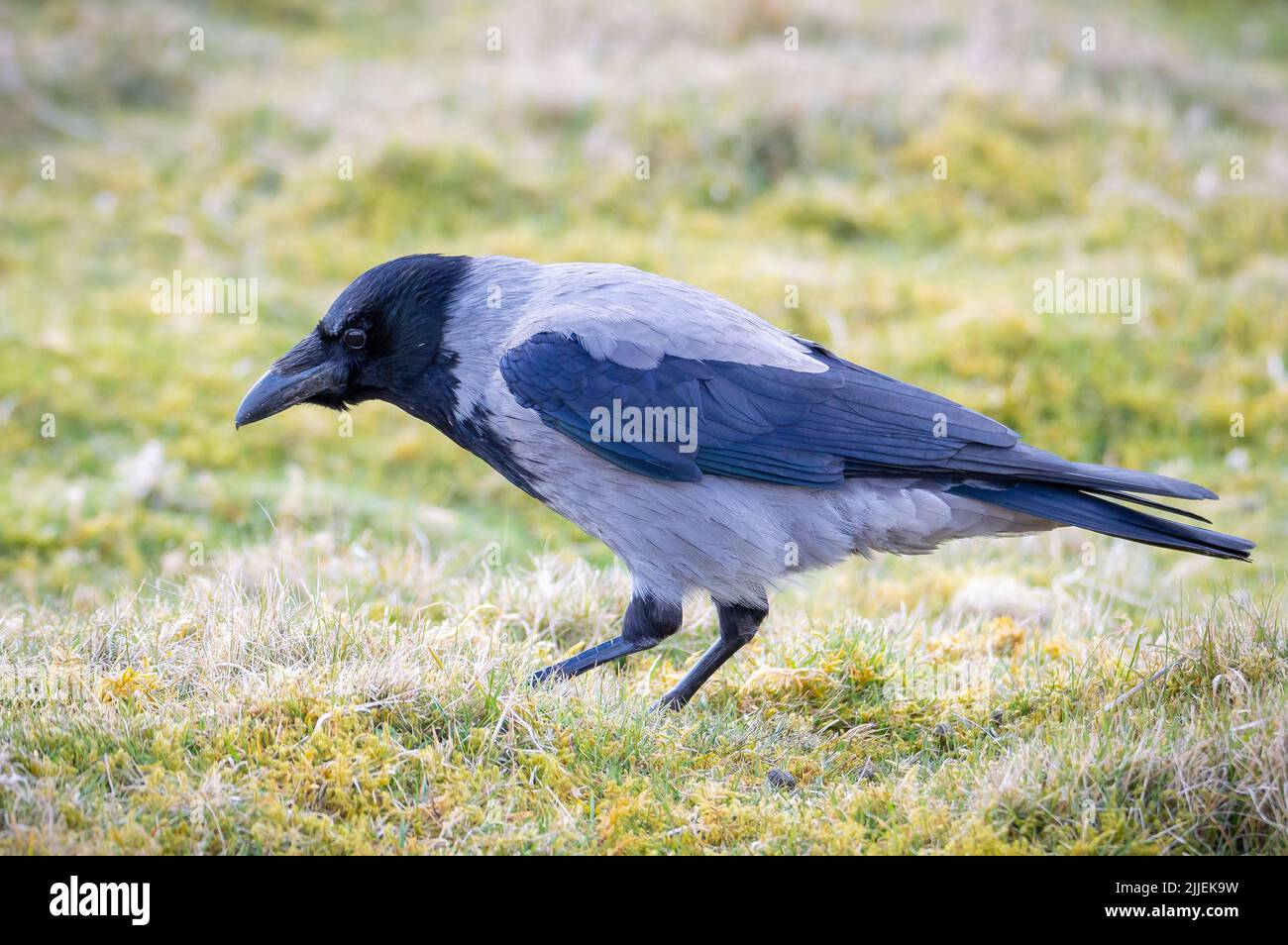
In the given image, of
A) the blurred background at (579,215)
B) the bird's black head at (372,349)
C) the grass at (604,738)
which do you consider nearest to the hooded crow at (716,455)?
the bird's black head at (372,349)

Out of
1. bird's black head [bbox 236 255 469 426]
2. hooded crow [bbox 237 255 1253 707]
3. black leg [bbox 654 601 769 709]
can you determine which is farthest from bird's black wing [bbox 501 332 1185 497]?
black leg [bbox 654 601 769 709]

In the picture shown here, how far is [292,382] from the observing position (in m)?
5.02

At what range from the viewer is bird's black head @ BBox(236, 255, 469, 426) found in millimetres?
4984

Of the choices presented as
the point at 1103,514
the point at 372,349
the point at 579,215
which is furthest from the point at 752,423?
the point at 579,215

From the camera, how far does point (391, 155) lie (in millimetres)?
10391

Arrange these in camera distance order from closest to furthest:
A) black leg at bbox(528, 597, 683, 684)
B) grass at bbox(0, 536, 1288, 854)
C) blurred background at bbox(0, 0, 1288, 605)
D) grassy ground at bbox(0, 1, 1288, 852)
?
grass at bbox(0, 536, 1288, 854) < grassy ground at bbox(0, 1, 1288, 852) < black leg at bbox(528, 597, 683, 684) < blurred background at bbox(0, 0, 1288, 605)

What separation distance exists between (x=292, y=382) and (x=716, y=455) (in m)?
1.74

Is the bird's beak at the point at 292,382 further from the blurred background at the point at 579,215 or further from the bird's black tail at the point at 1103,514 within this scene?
the bird's black tail at the point at 1103,514

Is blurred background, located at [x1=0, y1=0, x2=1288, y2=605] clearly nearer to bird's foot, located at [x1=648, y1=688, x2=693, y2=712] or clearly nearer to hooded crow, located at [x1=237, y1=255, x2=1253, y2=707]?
hooded crow, located at [x1=237, y1=255, x2=1253, y2=707]

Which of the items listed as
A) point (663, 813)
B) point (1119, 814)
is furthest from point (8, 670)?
point (1119, 814)

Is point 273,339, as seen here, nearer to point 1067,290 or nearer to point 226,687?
point 226,687

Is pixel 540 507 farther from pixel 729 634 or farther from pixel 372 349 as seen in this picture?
pixel 729 634

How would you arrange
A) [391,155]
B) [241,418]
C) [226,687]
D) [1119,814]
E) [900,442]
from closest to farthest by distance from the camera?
[1119,814] → [226,687] → [900,442] → [241,418] → [391,155]

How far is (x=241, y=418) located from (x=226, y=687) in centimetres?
132
